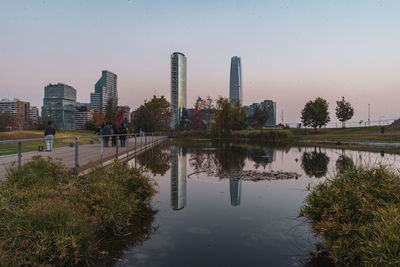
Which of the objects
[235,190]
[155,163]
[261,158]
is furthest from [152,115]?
[235,190]

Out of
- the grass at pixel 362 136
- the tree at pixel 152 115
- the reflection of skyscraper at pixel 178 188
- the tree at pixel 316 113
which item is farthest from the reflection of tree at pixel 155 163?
the tree at pixel 316 113

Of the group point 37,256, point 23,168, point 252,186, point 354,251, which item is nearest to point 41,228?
point 37,256

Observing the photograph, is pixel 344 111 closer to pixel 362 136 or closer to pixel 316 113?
pixel 316 113

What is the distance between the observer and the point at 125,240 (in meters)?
4.56

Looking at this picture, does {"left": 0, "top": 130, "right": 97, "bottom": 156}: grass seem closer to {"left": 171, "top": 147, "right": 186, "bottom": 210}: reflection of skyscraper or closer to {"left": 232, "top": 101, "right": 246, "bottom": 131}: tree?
{"left": 171, "top": 147, "right": 186, "bottom": 210}: reflection of skyscraper

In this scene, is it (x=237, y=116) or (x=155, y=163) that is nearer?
(x=155, y=163)

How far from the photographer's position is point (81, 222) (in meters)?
3.79

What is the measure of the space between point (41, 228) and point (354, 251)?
4267mm

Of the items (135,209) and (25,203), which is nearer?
(25,203)

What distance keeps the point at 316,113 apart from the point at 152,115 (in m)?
43.2

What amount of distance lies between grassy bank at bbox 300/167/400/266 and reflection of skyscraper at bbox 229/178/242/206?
2.53 meters

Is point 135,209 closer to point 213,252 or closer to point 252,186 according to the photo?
point 213,252

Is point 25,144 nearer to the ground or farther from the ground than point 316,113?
nearer to the ground

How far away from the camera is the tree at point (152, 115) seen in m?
56.5
